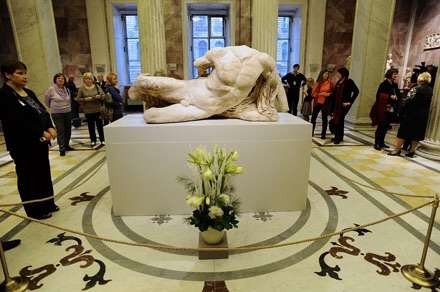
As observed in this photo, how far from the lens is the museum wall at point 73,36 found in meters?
11.3

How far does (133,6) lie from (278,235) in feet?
38.6

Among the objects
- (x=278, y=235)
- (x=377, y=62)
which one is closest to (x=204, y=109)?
(x=278, y=235)

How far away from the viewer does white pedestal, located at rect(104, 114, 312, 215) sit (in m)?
3.20

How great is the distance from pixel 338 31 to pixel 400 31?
233 centimetres

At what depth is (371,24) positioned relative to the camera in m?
7.68

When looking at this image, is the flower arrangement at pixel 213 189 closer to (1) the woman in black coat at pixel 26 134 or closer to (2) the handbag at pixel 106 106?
(1) the woman in black coat at pixel 26 134

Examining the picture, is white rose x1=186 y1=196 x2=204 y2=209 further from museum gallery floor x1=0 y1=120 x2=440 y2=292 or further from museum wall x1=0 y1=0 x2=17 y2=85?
museum wall x1=0 y1=0 x2=17 y2=85

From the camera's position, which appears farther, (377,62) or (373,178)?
(377,62)

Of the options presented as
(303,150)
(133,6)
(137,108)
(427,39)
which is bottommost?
(137,108)

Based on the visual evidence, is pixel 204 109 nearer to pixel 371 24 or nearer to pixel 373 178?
pixel 373 178

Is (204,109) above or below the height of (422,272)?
above

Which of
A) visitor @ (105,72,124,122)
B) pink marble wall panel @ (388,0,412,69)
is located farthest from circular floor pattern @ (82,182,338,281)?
pink marble wall panel @ (388,0,412,69)

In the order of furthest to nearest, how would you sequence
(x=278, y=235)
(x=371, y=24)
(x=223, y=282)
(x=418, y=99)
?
(x=371, y=24) → (x=418, y=99) → (x=278, y=235) → (x=223, y=282)

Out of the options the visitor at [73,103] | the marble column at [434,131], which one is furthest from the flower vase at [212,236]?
the visitor at [73,103]
